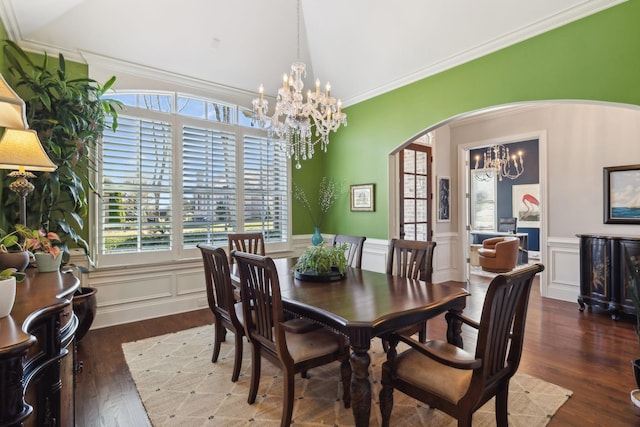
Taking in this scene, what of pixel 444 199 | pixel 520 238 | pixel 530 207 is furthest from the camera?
pixel 530 207

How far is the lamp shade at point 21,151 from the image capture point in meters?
1.73

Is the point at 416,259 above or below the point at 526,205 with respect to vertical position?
below

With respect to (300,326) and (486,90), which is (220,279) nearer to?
(300,326)

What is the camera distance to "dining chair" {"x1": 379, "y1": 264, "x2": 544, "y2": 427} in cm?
151

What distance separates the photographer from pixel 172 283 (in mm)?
4289

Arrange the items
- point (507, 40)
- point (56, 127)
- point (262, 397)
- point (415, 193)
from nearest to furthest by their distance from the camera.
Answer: point (262, 397), point (56, 127), point (507, 40), point (415, 193)

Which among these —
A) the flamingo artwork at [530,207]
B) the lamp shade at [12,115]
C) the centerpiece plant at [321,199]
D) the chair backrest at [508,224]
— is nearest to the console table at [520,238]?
the chair backrest at [508,224]

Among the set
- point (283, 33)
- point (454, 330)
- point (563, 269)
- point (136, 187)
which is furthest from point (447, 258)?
point (136, 187)

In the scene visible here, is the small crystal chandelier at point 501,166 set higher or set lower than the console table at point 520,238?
higher

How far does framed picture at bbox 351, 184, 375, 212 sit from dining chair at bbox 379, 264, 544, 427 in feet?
9.81

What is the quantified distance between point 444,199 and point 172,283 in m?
4.70

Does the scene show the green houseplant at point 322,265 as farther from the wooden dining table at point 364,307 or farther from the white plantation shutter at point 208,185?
the white plantation shutter at point 208,185

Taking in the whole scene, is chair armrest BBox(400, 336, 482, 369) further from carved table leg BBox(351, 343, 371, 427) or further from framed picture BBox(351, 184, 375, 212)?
framed picture BBox(351, 184, 375, 212)

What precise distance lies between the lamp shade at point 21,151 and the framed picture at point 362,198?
12.2 ft
